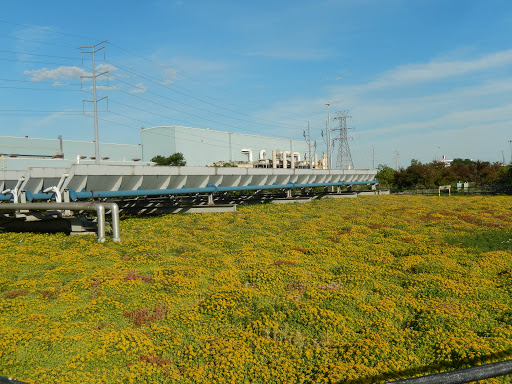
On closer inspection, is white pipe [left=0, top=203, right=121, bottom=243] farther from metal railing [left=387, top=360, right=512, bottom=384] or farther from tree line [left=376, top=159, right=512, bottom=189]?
tree line [left=376, top=159, right=512, bottom=189]

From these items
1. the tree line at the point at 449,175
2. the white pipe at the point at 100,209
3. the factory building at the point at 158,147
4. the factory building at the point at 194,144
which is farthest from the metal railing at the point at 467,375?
the factory building at the point at 194,144

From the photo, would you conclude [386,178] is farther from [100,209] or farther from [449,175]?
[100,209]

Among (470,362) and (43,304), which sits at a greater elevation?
(43,304)

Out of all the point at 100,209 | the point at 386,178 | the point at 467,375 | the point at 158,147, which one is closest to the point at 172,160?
the point at 158,147

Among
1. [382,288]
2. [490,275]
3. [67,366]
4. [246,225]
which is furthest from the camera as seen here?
[246,225]

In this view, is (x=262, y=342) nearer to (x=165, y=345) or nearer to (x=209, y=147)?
(x=165, y=345)

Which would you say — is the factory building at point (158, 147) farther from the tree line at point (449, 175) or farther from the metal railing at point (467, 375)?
the metal railing at point (467, 375)

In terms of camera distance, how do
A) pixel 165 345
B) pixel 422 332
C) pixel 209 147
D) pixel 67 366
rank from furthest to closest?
pixel 209 147
pixel 422 332
pixel 165 345
pixel 67 366

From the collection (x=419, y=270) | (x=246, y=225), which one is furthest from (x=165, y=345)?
(x=246, y=225)

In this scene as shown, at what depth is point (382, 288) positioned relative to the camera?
43.9 ft

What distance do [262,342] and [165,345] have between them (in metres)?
2.30

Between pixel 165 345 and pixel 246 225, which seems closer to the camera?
pixel 165 345

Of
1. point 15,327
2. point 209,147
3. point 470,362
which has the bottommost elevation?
point 470,362

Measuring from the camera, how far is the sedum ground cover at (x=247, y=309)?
27.5 ft
